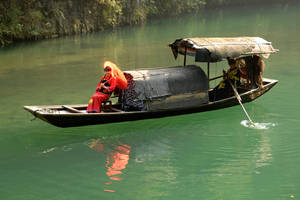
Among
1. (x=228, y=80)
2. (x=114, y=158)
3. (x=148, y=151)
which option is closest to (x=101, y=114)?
(x=114, y=158)

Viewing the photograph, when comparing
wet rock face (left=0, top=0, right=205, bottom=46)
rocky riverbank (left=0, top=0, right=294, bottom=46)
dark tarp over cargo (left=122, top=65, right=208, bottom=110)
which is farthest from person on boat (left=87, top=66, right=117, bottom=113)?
wet rock face (left=0, top=0, right=205, bottom=46)

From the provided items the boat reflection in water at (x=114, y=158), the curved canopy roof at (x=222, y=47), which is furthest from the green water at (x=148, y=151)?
the curved canopy roof at (x=222, y=47)

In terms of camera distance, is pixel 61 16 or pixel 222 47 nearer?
pixel 222 47

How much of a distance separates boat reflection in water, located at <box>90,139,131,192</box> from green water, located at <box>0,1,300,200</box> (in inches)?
0.6

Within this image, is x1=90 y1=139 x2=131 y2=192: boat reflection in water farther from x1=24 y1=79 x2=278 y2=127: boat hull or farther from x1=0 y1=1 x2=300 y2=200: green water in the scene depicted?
x1=24 y1=79 x2=278 y2=127: boat hull

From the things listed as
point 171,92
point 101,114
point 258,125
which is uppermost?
point 171,92

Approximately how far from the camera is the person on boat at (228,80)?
9672 millimetres

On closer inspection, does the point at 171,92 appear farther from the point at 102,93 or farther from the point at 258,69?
the point at 258,69

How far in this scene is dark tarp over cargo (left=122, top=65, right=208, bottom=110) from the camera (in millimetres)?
8641

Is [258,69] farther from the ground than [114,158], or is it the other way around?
[258,69]

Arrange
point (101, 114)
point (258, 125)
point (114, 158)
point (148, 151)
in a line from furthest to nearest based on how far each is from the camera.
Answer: point (258, 125)
point (101, 114)
point (148, 151)
point (114, 158)

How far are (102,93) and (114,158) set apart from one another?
1435 millimetres

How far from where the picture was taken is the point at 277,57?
14586 mm

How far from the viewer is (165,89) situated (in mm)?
8797
